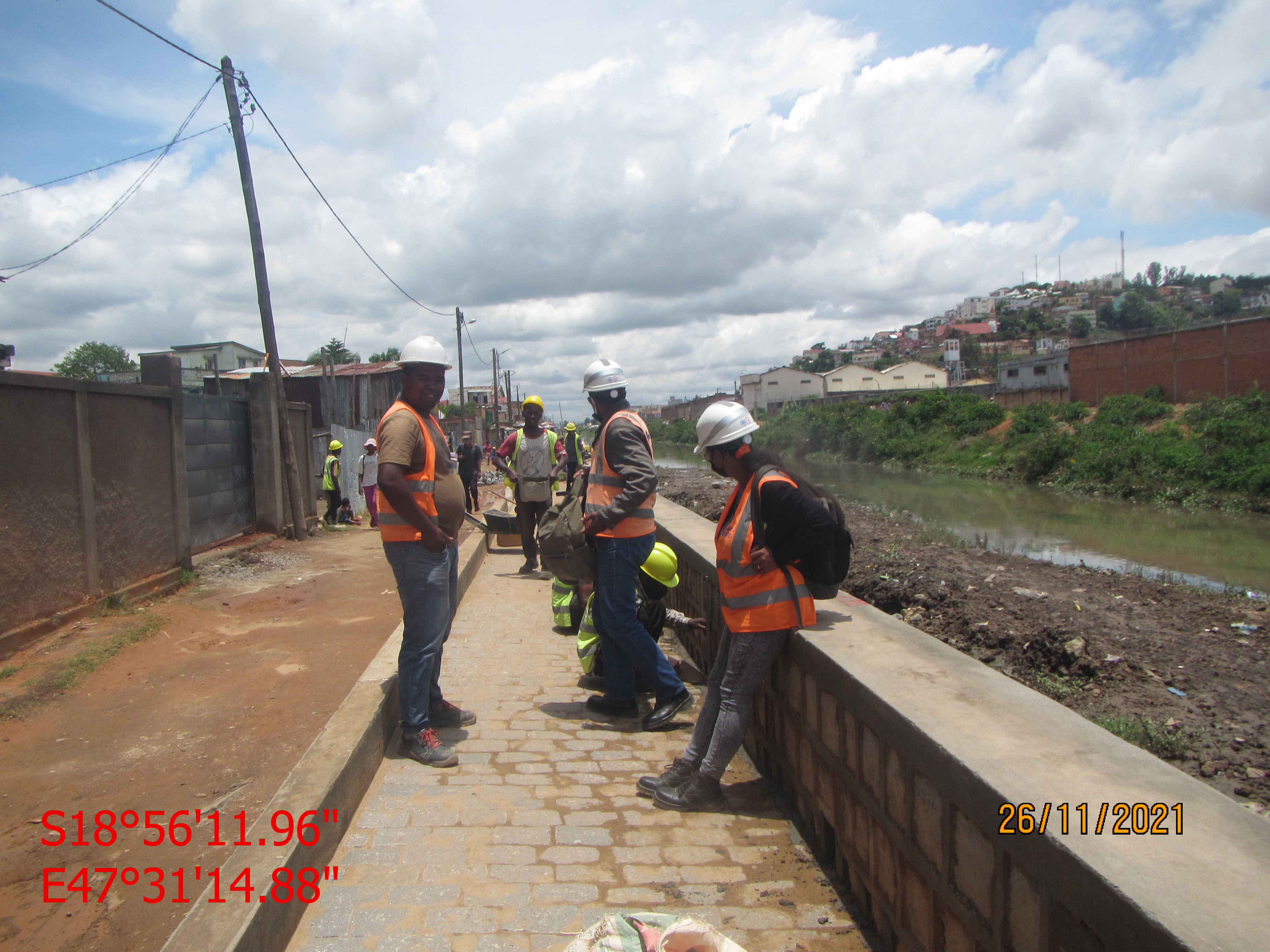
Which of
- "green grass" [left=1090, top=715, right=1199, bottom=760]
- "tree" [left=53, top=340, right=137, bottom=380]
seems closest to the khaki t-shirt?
"green grass" [left=1090, top=715, right=1199, bottom=760]

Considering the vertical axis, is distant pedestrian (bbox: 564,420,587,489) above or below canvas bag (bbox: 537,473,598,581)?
above

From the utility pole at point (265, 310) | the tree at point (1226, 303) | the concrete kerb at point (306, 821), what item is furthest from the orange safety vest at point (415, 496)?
the tree at point (1226, 303)

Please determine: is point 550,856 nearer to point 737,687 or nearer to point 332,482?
point 737,687

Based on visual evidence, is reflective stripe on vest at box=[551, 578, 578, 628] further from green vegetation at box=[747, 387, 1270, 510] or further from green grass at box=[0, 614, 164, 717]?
green grass at box=[0, 614, 164, 717]

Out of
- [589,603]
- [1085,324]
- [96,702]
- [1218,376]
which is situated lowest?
[96,702]

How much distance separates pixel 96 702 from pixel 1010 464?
87.8ft

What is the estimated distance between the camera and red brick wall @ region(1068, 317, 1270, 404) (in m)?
26.9

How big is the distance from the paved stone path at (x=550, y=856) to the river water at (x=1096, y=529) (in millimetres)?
1682

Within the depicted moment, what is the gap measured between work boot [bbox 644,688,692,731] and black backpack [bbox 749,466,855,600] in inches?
54.1

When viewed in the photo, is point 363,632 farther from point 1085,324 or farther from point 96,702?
point 1085,324

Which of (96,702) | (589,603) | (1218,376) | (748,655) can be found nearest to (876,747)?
(748,655)

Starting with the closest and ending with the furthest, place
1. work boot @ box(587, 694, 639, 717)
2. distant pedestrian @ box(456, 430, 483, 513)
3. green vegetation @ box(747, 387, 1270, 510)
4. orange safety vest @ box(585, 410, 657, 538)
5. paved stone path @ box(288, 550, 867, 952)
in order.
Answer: paved stone path @ box(288, 550, 867, 952)
orange safety vest @ box(585, 410, 657, 538)
work boot @ box(587, 694, 639, 717)
distant pedestrian @ box(456, 430, 483, 513)
green vegetation @ box(747, 387, 1270, 510)

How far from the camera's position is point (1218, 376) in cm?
2836

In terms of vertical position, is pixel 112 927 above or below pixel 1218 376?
below
